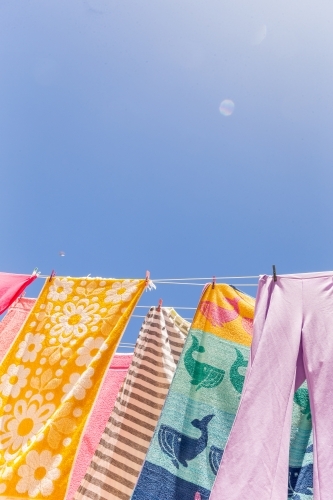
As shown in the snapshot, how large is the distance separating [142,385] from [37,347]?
1.85 feet

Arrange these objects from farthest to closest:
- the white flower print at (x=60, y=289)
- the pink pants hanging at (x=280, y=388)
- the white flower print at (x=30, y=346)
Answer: the white flower print at (x=60, y=289)
the white flower print at (x=30, y=346)
the pink pants hanging at (x=280, y=388)

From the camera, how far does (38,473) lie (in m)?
1.57


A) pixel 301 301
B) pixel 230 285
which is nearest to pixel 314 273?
pixel 301 301

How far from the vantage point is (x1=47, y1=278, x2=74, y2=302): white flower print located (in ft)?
7.54

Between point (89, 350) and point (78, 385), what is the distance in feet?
0.62

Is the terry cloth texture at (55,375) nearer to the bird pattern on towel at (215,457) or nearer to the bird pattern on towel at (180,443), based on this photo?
the bird pattern on towel at (180,443)

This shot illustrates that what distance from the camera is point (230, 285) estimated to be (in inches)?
82.6

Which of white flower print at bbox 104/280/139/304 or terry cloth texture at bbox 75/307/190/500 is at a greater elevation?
white flower print at bbox 104/280/139/304

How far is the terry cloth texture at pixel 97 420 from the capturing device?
1.86 m

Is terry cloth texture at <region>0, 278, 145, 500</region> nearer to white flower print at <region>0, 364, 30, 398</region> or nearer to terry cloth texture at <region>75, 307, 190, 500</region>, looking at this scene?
white flower print at <region>0, 364, 30, 398</region>

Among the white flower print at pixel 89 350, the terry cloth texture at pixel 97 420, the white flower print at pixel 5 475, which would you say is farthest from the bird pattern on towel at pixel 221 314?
the white flower print at pixel 5 475

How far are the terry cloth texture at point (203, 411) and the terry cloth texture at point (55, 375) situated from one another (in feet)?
1.07

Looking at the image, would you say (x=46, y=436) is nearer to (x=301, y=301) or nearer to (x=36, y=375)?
(x=36, y=375)

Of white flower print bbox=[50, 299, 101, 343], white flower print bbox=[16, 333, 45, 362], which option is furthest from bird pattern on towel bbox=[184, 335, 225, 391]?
white flower print bbox=[16, 333, 45, 362]
